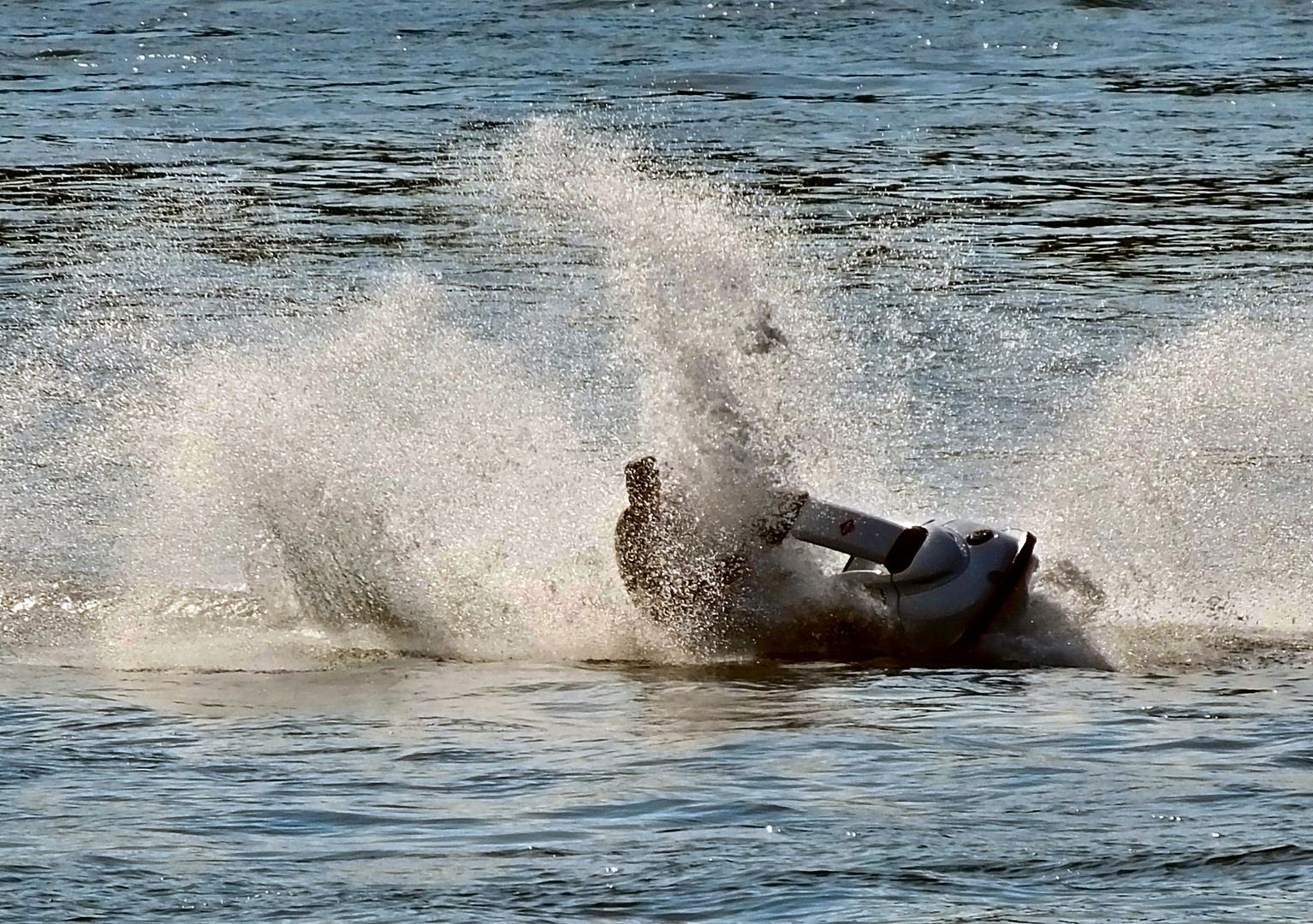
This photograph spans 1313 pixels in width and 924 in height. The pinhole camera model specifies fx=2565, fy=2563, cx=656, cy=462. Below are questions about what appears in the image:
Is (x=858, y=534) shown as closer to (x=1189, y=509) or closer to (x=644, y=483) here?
(x=644, y=483)

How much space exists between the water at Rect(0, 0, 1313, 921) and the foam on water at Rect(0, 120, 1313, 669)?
0.09 ft

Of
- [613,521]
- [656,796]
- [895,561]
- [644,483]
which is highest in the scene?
[644,483]

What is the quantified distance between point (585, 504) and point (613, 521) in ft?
1.13

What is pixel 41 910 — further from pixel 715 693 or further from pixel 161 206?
pixel 161 206

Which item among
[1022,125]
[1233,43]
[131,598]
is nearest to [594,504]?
[131,598]

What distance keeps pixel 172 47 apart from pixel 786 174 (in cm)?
1173

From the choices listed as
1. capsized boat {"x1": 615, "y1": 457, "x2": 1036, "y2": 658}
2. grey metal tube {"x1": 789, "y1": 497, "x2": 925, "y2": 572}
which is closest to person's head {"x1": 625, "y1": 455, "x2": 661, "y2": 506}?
capsized boat {"x1": 615, "y1": 457, "x2": 1036, "y2": 658}

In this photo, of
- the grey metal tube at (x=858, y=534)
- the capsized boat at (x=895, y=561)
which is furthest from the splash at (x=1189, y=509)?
the grey metal tube at (x=858, y=534)

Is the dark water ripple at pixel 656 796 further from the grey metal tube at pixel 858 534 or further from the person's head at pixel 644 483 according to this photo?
the person's head at pixel 644 483

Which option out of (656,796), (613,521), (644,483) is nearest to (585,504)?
(613,521)

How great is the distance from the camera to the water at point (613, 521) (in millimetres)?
6254

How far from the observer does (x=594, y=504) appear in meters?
10.1

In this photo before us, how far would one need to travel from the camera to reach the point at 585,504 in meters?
10.1

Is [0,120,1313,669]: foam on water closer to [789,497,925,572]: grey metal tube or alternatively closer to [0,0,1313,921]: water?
[0,0,1313,921]: water
